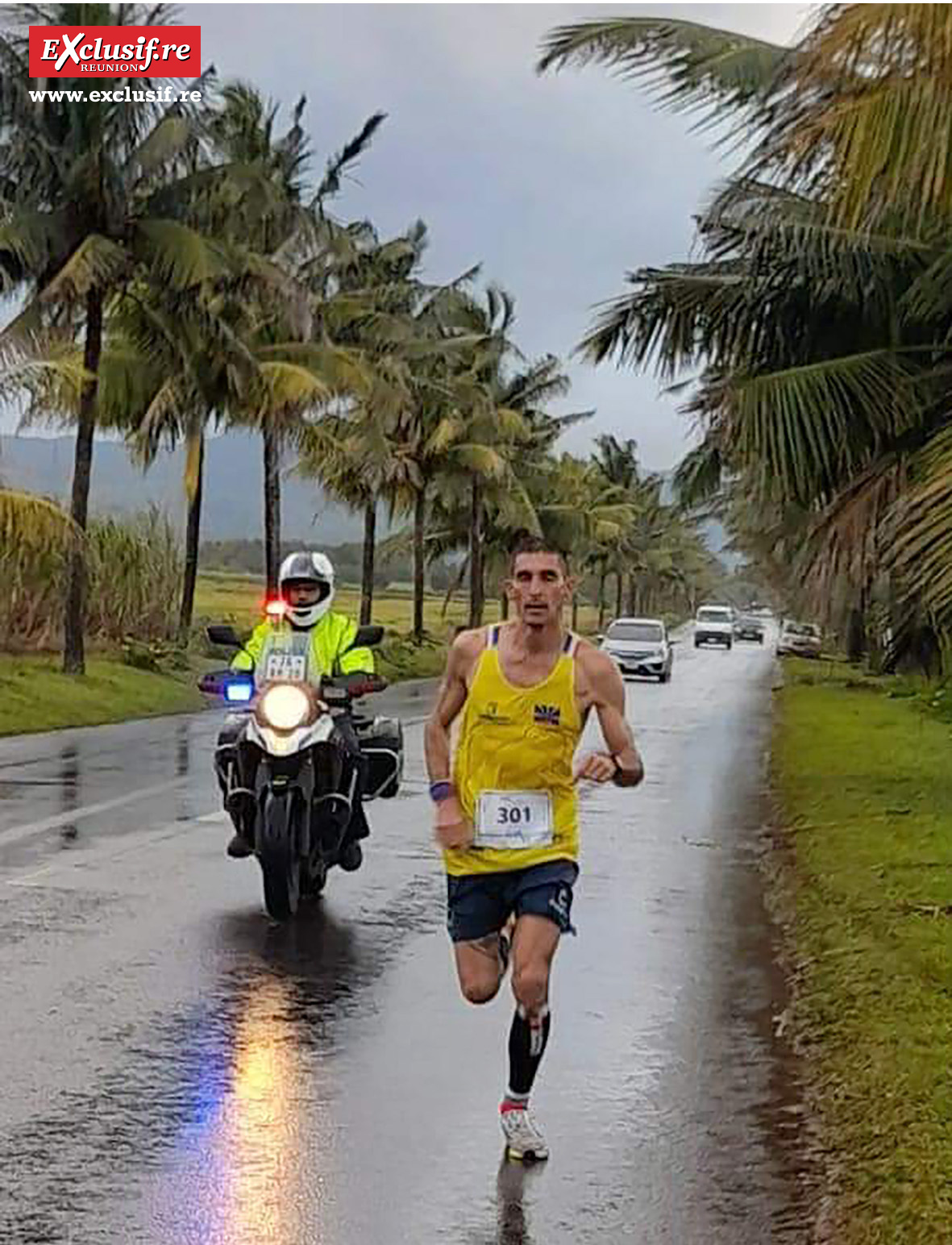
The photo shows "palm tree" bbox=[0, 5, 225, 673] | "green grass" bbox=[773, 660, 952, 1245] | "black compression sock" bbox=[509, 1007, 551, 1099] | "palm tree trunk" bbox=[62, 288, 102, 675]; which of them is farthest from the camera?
"palm tree trunk" bbox=[62, 288, 102, 675]

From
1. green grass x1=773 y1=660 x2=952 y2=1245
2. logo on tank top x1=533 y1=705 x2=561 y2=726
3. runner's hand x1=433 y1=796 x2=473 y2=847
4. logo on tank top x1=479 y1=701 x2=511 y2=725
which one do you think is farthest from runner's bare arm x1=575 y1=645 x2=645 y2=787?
green grass x1=773 y1=660 x2=952 y2=1245

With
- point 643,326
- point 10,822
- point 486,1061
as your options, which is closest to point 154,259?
point 643,326

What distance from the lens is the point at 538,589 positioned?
5688mm

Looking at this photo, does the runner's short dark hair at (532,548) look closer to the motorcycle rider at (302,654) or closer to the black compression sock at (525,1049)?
the black compression sock at (525,1049)

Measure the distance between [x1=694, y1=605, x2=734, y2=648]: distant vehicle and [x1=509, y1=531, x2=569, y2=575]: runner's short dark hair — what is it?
217 ft

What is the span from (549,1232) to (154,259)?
78.5 ft

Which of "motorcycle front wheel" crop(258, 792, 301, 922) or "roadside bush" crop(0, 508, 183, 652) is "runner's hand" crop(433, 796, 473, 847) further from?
"roadside bush" crop(0, 508, 183, 652)

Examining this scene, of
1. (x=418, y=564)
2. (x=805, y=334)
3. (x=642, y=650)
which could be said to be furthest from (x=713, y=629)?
(x=805, y=334)

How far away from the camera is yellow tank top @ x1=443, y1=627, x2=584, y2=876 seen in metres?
5.67

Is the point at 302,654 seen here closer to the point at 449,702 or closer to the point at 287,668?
the point at 287,668

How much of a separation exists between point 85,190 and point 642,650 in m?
17.7

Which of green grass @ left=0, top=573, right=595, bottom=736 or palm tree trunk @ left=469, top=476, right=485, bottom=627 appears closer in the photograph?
green grass @ left=0, top=573, right=595, bottom=736

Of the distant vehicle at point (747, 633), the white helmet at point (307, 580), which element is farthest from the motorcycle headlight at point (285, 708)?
the distant vehicle at point (747, 633)

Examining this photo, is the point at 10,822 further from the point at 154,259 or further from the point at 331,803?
the point at 154,259
